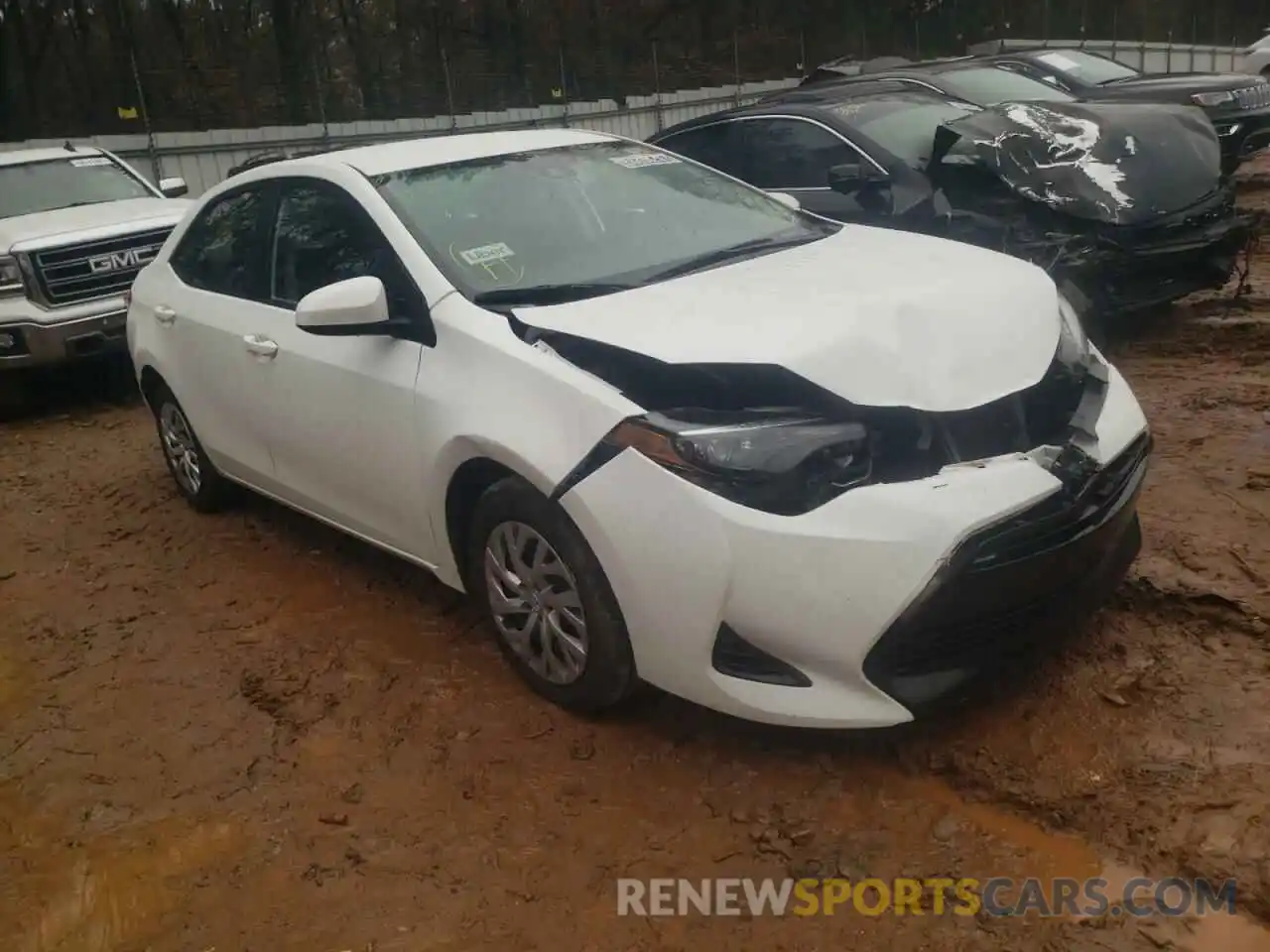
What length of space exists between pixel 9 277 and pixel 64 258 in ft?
1.18

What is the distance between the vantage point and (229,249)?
4691 mm

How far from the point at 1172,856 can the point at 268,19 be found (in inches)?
581

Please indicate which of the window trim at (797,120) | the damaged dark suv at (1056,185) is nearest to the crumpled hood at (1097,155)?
the damaged dark suv at (1056,185)

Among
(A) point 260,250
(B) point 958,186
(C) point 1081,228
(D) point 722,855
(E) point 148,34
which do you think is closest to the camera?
(D) point 722,855

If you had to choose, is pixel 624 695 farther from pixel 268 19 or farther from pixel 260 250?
pixel 268 19

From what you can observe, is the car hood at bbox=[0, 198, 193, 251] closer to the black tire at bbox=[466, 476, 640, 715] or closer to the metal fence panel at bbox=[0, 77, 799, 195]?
the metal fence panel at bbox=[0, 77, 799, 195]

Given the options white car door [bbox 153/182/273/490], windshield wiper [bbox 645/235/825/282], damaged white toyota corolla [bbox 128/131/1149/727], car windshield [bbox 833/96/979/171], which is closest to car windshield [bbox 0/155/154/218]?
white car door [bbox 153/182/273/490]

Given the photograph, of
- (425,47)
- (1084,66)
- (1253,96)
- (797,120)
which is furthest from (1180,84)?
(425,47)

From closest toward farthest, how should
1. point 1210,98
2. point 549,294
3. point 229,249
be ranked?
point 549,294 → point 229,249 → point 1210,98

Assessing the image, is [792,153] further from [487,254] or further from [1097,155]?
[487,254]

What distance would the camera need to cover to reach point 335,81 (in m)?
14.9

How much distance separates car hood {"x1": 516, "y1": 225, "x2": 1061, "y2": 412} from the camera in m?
2.86

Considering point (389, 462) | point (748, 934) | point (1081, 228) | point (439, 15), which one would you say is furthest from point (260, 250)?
point (439, 15)

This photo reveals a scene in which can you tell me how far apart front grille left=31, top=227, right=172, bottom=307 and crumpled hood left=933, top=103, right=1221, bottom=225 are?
5.47 meters
